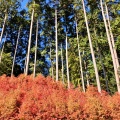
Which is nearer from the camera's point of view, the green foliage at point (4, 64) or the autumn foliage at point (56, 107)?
the autumn foliage at point (56, 107)

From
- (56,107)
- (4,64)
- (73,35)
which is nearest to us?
(56,107)

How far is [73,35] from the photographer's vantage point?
36906 millimetres

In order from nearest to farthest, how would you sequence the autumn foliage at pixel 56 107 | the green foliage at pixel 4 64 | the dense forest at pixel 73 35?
the autumn foliage at pixel 56 107 < the dense forest at pixel 73 35 < the green foliage at pixel 4 64

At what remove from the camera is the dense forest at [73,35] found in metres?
27.8

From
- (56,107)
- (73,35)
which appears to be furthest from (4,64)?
(56,107)

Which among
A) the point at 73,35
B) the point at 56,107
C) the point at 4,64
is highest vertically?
the point at 73,35

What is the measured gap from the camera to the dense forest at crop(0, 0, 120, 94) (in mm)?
27828

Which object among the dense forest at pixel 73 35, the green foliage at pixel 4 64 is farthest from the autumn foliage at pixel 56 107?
the green foliage at pixel 4 64

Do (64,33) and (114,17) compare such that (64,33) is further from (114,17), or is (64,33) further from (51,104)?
(51,104)

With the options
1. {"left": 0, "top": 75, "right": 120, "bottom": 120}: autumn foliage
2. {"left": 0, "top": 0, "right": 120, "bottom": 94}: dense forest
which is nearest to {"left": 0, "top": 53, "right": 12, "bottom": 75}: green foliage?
{"left": 0, "top": 0, "right": 120, "bottom": 94}: dense forest

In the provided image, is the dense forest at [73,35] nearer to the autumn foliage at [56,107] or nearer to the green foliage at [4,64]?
the green foliage at [4,64]

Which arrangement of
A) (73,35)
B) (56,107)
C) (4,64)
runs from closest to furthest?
(56,107)
(4,64)
(73,35)

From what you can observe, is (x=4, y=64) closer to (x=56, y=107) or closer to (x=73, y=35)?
(x=73, y=35)

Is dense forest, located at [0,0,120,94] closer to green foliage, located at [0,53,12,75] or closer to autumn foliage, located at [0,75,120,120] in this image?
green foliage, located at [0,53,12,75]
